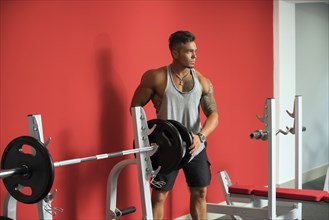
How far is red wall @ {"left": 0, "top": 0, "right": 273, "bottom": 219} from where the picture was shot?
2.63 m

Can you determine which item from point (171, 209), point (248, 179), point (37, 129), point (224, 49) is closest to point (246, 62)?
point (224, 49)

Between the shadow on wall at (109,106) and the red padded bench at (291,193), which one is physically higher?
the shadow on wall at (109,106)

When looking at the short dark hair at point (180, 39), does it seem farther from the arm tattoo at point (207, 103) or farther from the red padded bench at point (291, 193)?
the red padded bench at point (291, 193)

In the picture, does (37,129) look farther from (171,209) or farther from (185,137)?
(171,209)

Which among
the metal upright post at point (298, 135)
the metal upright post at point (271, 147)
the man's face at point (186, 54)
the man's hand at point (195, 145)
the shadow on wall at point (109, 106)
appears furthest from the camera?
the metal upright post at point (298, 135)

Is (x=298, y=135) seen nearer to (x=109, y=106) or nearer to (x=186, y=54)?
(x=186, y=54)

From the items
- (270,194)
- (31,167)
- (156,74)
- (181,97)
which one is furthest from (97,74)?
(31,167)

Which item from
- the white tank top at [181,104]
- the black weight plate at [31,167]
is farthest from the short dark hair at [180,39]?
the black weight plate at [31,167]

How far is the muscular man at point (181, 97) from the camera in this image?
2955 mm

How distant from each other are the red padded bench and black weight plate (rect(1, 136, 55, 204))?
67.9 inches

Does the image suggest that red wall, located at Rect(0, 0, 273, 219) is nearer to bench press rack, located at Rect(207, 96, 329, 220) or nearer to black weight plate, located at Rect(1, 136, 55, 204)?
bench press rack, located at Rect(207, 96, 329, 220)

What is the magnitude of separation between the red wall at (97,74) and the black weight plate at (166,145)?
1.78 ft

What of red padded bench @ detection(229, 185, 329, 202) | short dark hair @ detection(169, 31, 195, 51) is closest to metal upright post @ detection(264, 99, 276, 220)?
red padded bench @ detection(229, 185, 329, 202)

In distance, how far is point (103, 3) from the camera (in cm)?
304
